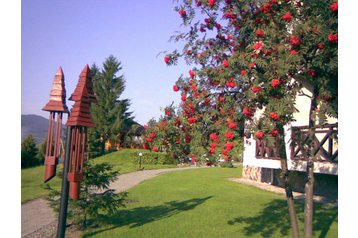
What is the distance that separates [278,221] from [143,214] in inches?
115

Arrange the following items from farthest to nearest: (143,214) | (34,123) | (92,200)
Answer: (34,123)
(143,214)
(92,200)

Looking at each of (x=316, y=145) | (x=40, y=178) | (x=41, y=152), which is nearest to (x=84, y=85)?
(x=316, y=145)

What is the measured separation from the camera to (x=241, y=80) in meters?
3.81

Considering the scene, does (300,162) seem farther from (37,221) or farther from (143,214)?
(37,221)

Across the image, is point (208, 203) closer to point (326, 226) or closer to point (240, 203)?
point (240, 203)

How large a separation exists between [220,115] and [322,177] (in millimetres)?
8130

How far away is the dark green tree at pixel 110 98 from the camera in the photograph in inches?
1132

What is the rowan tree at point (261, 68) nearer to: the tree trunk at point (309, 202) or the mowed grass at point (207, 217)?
the tree trunk at point (309, 202)

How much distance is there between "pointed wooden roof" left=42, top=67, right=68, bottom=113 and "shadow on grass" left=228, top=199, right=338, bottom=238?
4.21m

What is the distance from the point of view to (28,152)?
17906mm

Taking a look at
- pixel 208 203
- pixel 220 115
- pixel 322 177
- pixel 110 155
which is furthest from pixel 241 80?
pixel 110 155

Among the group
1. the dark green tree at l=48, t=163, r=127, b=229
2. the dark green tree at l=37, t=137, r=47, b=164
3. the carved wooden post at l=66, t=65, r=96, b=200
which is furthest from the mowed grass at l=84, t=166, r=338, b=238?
the dark green tree at l=37, t=137, r=47, b=164

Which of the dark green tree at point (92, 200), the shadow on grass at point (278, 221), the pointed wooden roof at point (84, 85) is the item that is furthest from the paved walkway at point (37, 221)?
the pointed wooden roof at point (84, 85)
